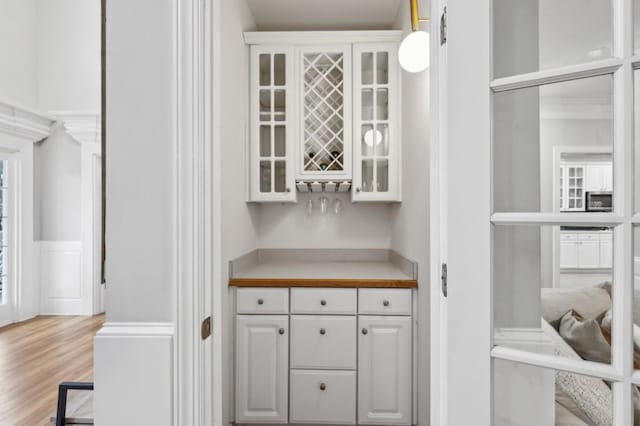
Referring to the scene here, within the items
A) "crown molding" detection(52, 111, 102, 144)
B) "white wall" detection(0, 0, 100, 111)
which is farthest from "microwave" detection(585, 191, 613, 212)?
"white wall" detection(0, 0, 100, 111)

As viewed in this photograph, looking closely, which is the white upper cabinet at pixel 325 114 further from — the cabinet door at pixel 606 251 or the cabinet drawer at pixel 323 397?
the cabinet door at pixel 606 251

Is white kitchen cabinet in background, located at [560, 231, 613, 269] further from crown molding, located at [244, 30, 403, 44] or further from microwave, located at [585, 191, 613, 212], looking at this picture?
crown molding, located at [244, 30, 403, 44]

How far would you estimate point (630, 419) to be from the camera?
0.72 metres

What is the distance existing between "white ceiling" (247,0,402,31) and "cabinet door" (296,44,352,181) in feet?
0.85

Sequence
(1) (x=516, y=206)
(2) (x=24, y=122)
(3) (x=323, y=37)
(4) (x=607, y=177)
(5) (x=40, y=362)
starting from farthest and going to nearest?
(2) (x=24, y=122) < (5) (x=40, y=362) < (3) (x=323, y=37) < (1) (x=516, y=206) < (4) (x=607, y=177)

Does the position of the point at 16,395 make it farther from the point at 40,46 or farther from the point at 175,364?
the point at 40,46

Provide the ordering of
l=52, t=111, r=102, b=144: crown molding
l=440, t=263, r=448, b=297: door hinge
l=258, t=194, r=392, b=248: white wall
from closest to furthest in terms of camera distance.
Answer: l=440, t=263, r=448, b=297: door hinge → l=258, t=194, r=392, b=248: white wall → l=52, t=111, r=102, b=144: crown molding

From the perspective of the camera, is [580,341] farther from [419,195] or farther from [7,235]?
[7,235]

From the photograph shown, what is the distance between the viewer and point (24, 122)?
14.4 feet

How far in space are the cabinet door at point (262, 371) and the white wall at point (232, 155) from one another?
6cm

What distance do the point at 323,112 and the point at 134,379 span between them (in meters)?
2.16

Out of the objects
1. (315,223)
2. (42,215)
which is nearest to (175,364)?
(315,223)

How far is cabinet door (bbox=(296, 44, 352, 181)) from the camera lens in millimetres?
2695

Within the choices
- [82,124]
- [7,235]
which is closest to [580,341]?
[82,124]
